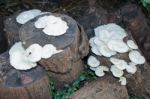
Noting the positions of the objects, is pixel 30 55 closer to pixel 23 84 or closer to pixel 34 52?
pixel 34 52

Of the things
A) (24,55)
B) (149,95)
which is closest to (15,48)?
(24,55)

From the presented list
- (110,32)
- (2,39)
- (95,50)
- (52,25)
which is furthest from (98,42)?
(2,39)

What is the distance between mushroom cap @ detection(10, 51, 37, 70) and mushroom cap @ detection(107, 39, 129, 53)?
2.74 feet

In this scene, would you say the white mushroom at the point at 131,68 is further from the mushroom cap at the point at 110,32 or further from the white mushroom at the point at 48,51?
the white mushroom at the point at 48,51

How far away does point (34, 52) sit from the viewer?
3627 millimetres

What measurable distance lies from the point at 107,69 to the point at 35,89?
873 millimetres

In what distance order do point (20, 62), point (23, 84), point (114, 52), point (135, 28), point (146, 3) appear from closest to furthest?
point (23, 84), point (20, 62), point (114, 52), point (146, 3), point (135, 28)

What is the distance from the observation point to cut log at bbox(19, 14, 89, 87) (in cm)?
362

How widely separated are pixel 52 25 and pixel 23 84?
0.67 meters

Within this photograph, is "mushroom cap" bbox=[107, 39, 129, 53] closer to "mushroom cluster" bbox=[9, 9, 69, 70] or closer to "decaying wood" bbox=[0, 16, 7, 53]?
"mushroom cluster" bbox=[9, 9, 69, 70]

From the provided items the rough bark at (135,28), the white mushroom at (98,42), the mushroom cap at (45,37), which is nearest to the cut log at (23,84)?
the mushroom cap at (45,37)

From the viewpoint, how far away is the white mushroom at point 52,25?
3.73 metres

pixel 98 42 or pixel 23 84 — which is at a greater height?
pixel 98 42

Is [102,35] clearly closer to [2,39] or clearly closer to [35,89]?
[35,89]
